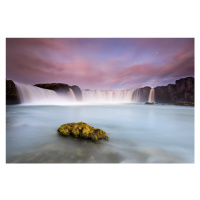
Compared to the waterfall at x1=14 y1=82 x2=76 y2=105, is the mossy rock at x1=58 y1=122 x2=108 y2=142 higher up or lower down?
lower down

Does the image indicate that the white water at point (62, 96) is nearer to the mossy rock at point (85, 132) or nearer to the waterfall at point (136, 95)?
the waterfall at point (136, 95)

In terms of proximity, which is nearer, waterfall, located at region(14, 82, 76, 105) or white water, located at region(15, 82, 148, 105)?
waterfall, located at region(14, 82, 76, 105)

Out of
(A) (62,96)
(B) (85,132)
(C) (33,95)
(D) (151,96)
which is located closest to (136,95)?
(D) (151,96)

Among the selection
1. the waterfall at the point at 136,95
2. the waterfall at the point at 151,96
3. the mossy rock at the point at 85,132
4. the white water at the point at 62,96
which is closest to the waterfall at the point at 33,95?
the white water at the point at 62,96

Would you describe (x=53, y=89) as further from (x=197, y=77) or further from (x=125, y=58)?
(x=197, y=77)

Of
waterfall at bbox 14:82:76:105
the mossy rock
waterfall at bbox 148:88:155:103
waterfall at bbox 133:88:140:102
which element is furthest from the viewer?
waterfall at bbox 133:88:140:102

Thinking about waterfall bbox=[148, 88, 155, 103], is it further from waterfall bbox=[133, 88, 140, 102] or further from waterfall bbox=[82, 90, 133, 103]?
waterfall bbox=[82, 90, 133, 103]

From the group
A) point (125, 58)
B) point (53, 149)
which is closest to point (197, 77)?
point (125, 58)

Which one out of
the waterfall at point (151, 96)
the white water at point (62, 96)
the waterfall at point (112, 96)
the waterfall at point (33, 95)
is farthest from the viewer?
the waterfall at point (112, 96)

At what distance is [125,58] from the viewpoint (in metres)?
4.50

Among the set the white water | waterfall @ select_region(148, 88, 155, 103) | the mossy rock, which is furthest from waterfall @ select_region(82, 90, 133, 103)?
the mossy rock

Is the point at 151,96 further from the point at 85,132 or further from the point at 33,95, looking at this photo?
the point at 85,132

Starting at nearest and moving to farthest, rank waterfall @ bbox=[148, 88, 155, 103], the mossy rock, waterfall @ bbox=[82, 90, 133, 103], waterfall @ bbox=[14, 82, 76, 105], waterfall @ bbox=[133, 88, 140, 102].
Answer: the mossy rock, waterfall @ bbox=[14, 82, 76, 105], waterfall @ bbox=[148, 88, 155, 103], waterfall @ bbox=[133, 88, 140, 102], waterfall @ bbox=[82, 90, 133, 103]
